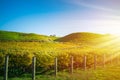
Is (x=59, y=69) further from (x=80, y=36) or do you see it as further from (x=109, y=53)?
(x=80, y=36)

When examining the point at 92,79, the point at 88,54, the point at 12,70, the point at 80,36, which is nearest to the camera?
the point at 92,79

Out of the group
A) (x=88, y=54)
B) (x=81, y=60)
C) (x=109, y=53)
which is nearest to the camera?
(x=81, y=60)

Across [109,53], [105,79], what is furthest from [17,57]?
[109,53]

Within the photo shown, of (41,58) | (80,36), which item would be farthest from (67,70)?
(80,36)

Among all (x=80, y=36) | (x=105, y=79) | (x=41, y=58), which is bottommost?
(x=105, y=79)

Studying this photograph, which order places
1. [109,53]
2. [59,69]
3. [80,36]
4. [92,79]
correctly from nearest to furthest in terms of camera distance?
[92,79], [59,69], [109,53], [80,36]

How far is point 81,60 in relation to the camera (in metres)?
33.3

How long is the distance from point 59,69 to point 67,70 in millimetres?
890

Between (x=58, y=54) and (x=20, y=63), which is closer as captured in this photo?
(x=20, y=63)

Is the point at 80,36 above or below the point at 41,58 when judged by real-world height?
above

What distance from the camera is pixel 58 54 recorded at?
2977cm

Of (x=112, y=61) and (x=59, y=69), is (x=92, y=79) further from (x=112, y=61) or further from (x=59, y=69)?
(x=112, y=61)

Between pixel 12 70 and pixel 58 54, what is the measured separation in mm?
7017

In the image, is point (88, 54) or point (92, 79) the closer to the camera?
point (92, 79)
